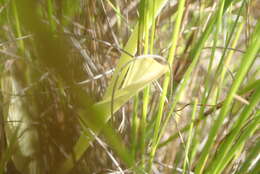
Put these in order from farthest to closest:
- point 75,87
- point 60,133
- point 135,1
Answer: point 135,1, point 60,133, point 75,87

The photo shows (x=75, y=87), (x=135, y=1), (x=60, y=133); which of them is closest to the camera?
(x=75, y=87)

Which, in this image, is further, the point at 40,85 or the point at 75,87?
the point at 40,85

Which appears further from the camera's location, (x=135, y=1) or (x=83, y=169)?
(x=135, y=1)

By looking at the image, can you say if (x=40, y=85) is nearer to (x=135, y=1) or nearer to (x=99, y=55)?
(x=99, y=55)

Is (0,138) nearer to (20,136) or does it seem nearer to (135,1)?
(20,136)

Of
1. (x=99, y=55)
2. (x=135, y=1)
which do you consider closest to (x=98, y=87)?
(x=99, y=55)

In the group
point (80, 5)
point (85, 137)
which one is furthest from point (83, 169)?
point (80, 5)

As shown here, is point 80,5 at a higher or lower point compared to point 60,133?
higher

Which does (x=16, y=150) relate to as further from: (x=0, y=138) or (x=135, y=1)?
(x=135, y=1)

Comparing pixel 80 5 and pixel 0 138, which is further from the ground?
pixel 80 5
